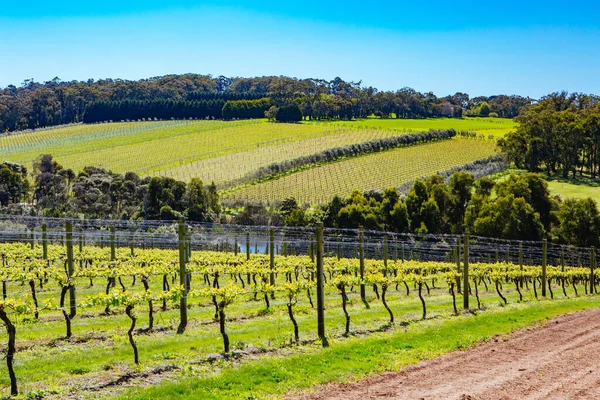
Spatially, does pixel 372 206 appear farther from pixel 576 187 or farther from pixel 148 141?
pixel 148 141

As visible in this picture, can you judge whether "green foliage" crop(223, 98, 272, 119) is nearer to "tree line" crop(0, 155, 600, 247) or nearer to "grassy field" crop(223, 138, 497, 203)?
"grassy field" crop(223, 138, 497, 203)

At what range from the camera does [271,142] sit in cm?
11488

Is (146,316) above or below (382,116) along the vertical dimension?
below

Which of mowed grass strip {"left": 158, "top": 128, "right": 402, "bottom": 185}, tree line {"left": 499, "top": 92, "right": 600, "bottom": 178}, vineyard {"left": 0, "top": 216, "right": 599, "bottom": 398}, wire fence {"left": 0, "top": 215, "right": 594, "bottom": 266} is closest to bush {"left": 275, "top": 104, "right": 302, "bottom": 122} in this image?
mowed grass strip {"left": 158, "top": 128, "right": 402, "bottom": 185}

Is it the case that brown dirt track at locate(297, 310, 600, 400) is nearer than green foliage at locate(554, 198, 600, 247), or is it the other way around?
brown dirt track at locate(297, 310, 600, 400)

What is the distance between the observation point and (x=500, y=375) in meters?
12.5

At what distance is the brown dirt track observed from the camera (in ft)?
36.8

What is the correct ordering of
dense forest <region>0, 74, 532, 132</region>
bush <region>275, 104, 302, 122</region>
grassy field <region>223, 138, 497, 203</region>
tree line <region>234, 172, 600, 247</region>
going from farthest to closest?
dense forest <region>0, 74, 532, 132</region>
bush <region>275, 104, 302, 122</region>
grassy field <region>223, 138, 497, 203</region>
tree line <region>234, 172, 600, 247</region>

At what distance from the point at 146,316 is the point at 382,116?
444ft

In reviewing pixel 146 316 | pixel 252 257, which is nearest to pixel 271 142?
pixel 252 257

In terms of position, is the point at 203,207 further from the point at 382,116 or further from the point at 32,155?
the point at 382,116

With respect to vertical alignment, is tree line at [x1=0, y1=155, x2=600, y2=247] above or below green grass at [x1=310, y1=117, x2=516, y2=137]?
below

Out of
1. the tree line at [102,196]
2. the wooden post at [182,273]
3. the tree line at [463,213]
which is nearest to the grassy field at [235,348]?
the wooden post at [182,273]

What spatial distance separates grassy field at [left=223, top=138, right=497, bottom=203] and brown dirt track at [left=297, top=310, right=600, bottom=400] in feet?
188
